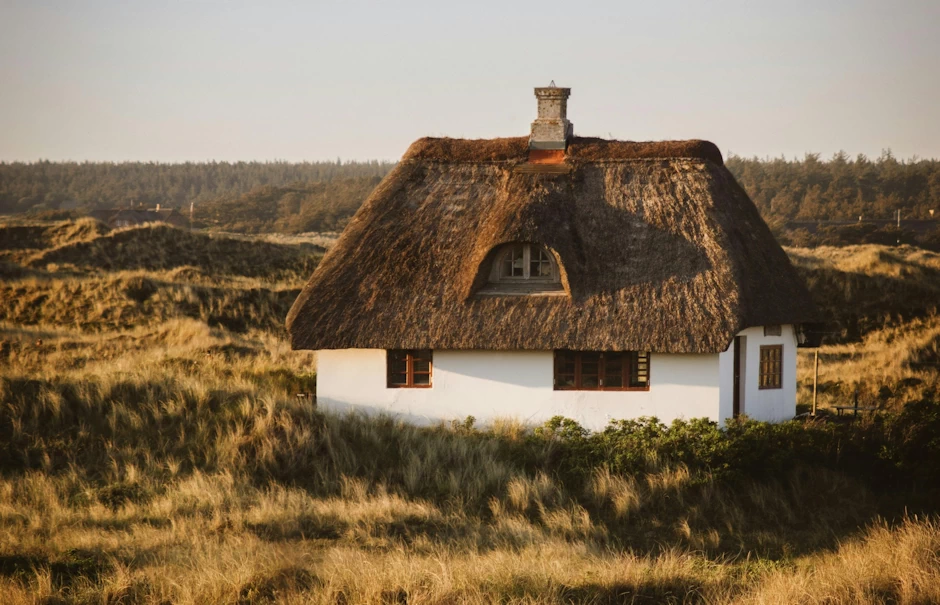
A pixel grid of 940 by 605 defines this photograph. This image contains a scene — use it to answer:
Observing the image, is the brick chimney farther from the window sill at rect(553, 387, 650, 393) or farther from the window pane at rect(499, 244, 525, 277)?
the window sill at rect(553, 387, 650, 393)

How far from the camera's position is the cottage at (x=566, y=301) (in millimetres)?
17297

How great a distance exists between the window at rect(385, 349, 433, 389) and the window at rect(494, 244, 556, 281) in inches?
84.4

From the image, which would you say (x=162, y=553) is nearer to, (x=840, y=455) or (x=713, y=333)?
(x=713, y=333)

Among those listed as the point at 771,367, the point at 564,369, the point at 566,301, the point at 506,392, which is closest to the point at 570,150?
the point at 566,301

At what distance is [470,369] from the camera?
58.9 ft

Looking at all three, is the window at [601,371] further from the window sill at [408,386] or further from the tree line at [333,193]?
the tree line at [333,193]

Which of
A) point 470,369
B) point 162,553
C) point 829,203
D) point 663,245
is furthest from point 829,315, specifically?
point 829,203

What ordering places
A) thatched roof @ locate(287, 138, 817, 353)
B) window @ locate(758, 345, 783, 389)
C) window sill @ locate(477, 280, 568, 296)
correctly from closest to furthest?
1. thatched roof @ locate(287, 138, 817, 353)
2. window sill @ locate(477, 280, 568, 296)
3. window @ locate(758, 345, 783, 389)

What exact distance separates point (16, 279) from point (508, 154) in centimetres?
2168

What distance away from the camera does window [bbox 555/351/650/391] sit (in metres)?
17.6

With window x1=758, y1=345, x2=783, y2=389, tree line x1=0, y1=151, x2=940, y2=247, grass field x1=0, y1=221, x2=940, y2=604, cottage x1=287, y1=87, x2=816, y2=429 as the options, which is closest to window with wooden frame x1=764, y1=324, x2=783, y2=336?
cottage x1=287, y1=87, x2=816, y2=429

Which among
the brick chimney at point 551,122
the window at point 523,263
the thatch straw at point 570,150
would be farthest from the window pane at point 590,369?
the brick chimney at point 551,122

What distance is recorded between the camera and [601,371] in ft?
58.3

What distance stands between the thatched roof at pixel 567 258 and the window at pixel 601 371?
0.77 metres
